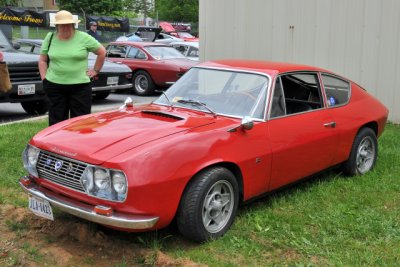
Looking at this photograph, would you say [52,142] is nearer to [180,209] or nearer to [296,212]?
[180,209]

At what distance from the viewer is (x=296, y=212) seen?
454 centimetres

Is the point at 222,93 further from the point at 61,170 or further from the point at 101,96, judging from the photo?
the point at 101,96

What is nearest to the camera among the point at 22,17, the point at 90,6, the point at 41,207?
the point at 41,207

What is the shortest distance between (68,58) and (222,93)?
189 centimetres

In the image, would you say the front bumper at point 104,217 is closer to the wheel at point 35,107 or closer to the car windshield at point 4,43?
the wheel at point 35,107

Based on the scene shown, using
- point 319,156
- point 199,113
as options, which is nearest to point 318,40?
point 319,156

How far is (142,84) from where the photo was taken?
44.2 feet

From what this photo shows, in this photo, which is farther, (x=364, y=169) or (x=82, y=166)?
(x=364, y=169)

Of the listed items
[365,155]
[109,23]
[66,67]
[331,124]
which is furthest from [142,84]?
[109,23]

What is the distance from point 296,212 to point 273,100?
3.39 feet

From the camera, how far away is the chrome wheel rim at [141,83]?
13328 millimetres

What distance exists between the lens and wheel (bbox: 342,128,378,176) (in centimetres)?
549

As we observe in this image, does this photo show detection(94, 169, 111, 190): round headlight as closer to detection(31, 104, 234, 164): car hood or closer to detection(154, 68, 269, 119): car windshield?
detection(31, 104, 234, 164): car hood

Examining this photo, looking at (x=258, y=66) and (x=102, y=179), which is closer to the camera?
(x=102, y=179)
